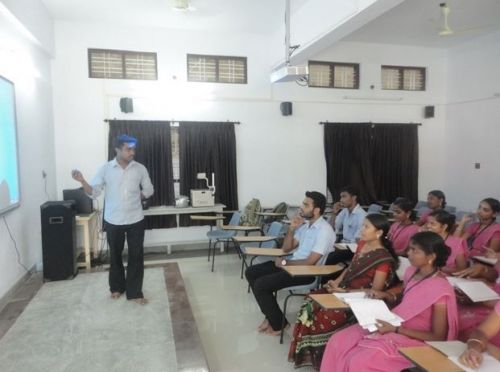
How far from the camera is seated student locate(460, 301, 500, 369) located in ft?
5.56

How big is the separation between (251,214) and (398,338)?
410cm

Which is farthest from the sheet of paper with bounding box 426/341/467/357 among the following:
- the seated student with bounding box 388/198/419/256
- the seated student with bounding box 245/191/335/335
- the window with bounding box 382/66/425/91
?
the window with bounding box 382/66/425/91

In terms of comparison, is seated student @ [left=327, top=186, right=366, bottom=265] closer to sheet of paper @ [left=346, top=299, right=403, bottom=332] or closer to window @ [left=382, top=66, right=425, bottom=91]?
sheet of paper @ [left=346, top=299, right=403, bottom=332]

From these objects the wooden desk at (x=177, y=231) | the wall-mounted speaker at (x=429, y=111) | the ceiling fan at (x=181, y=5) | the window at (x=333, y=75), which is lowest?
the wooden desk at (x=177, y=231)

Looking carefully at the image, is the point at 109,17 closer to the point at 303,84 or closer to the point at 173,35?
the point at 173,35

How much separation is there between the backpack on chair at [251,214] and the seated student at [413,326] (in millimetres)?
3783

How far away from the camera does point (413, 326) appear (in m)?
2.08

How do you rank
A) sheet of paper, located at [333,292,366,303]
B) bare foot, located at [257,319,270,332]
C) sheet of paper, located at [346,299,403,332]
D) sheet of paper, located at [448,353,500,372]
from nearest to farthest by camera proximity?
sheet of paper, located at [448,353,500,372], sheet of paper, located at [346,299,403,332], sheet of paper, located at [333,292,366,303], bare foot, located at [257,319,270,332]

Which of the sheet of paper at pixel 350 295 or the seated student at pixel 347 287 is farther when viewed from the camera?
the seated student at pixel 347 287

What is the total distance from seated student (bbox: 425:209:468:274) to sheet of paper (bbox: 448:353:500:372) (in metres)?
1.34

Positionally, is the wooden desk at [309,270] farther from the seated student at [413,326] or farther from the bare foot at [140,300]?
the bare foot at [140,300]

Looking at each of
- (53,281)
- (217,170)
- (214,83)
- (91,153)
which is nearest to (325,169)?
(217,170)

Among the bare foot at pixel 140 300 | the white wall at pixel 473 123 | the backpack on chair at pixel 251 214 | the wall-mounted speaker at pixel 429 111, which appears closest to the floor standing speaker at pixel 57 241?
the bare foot at pixel 140 300

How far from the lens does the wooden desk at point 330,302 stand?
224 centimetres
